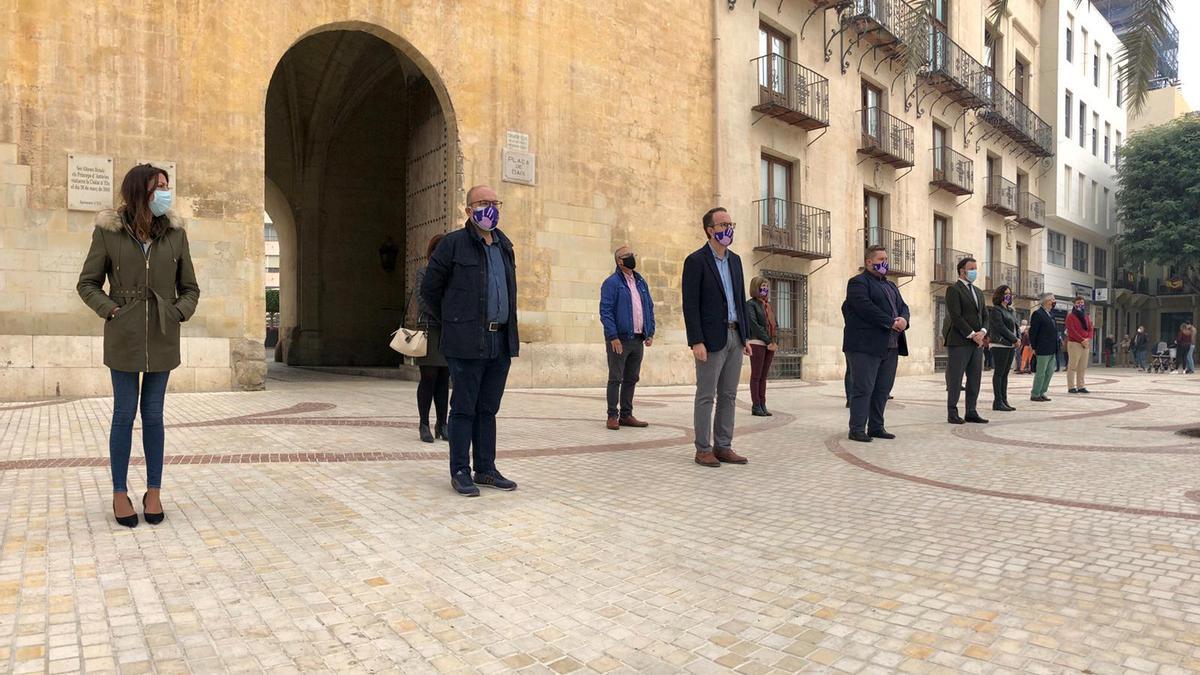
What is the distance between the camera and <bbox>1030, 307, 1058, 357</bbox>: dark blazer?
39.7 feet

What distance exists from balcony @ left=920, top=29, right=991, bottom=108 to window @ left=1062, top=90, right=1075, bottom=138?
9.75m

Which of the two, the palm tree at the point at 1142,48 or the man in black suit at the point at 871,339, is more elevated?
the palm tree at the point at 1142,48

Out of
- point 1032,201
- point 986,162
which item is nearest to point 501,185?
point 986,162

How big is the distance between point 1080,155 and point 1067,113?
2419mm

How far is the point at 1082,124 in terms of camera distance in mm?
35719

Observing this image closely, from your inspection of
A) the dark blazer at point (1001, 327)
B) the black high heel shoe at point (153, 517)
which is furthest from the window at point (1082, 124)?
the black high heel shoe at point (153, 517)

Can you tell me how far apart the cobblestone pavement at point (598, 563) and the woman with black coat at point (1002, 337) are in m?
4.30

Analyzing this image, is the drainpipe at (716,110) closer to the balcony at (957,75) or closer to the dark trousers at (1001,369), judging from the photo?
the dark trousers at (1001,369)

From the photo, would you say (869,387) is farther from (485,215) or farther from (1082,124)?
(1082,124)

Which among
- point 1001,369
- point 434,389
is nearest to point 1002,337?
point 1001,369

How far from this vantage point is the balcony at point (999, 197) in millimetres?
27798

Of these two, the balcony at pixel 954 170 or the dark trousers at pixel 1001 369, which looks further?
the balcony at pixel 954 170

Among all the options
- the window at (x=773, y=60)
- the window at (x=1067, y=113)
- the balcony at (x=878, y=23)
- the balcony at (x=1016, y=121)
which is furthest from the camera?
the window at (x=1067, y=113)

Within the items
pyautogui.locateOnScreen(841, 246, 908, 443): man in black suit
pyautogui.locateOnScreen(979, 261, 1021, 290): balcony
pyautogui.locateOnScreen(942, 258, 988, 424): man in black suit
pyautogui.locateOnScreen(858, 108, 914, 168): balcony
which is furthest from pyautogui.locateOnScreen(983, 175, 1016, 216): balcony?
pyautogui.locateOnScreen(841, 246, 908, 443): man in black suit
